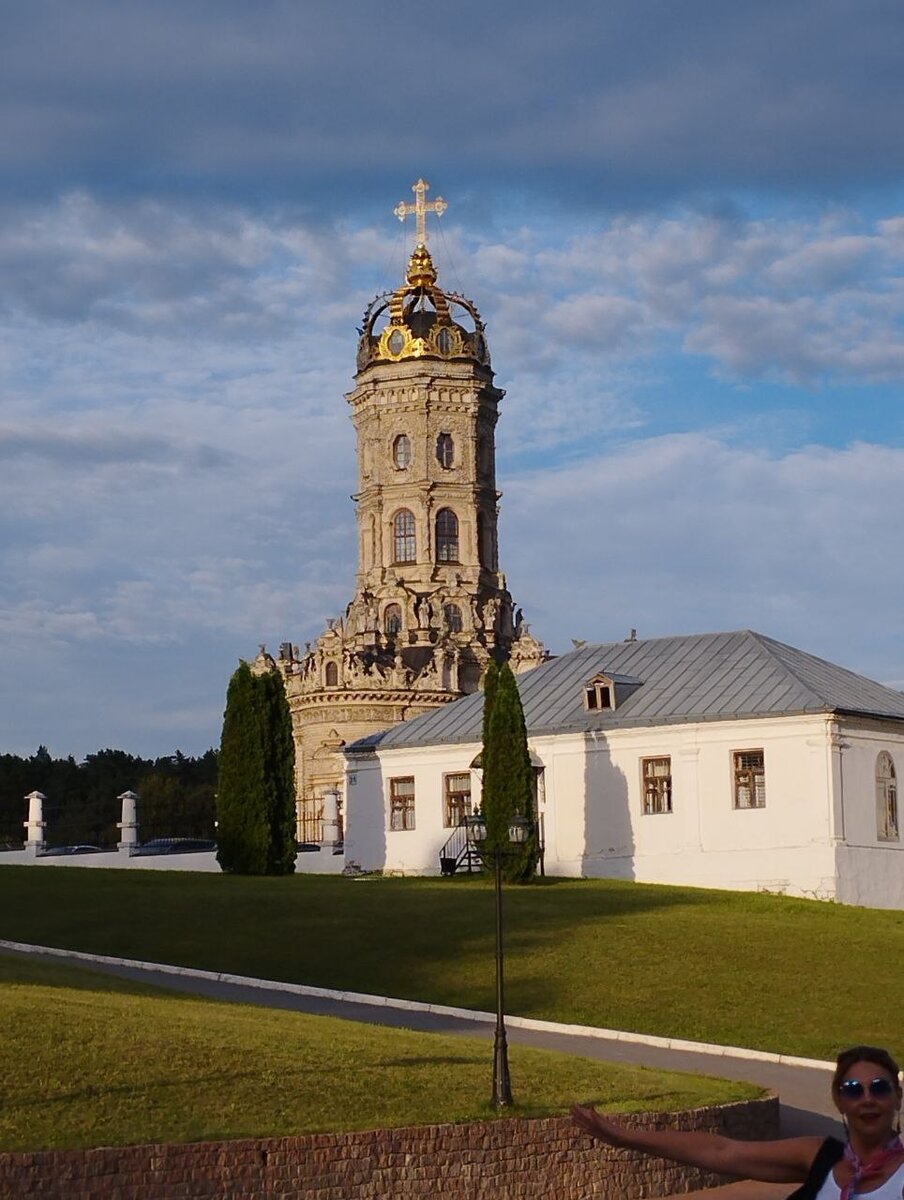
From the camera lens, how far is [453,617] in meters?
89.1

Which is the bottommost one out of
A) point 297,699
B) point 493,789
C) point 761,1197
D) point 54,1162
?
point 54,1162

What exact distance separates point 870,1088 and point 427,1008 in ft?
82.1

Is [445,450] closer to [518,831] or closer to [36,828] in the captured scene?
[36,828]

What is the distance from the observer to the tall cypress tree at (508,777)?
149 feet

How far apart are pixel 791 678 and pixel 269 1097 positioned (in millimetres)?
31248

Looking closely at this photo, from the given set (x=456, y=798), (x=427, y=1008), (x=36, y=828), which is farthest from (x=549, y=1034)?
(x=36, y=828)

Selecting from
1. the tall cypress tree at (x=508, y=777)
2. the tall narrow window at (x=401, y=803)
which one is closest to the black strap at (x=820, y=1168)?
the tall cypress tree at (x=508, y=777)

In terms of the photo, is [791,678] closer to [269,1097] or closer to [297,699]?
[269,1097]

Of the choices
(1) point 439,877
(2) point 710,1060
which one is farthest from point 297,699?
(2) point 710,1060

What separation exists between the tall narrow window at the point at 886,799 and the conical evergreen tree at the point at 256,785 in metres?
14.3

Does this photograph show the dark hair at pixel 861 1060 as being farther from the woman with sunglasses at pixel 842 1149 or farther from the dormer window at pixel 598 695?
the dormer window at pixel 598 695

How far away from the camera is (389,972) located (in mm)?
33594

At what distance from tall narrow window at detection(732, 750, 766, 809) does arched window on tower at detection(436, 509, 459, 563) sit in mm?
42518

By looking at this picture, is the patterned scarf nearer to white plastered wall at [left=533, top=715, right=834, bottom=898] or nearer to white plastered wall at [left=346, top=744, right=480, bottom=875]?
white plastered wall at [left=533, top=715, right=834, bottom=898]
